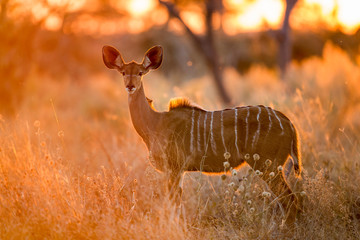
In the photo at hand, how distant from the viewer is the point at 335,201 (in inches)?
178

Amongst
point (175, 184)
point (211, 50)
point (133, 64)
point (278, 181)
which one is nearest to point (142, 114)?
point (133, 64)

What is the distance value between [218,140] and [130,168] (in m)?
0.95

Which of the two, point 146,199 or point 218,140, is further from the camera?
point 146,199

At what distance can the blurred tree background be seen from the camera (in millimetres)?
10438

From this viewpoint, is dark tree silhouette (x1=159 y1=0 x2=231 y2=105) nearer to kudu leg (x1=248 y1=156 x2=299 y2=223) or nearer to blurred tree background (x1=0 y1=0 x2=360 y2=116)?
blurred tree background (x1=0 y1=0 x2=360 y2=116)

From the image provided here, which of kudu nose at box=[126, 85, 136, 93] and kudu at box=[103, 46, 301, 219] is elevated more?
kudu nose at box=[126, 85, 136, 93]

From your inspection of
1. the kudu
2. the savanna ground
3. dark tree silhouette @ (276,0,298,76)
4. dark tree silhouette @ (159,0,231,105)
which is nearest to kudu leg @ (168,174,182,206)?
the kudu

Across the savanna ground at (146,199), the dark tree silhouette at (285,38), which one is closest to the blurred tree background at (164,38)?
the dark tree silhouette at (285,38)

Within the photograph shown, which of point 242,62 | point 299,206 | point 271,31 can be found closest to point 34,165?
point 299,206

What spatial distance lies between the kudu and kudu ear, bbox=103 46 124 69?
0.32 feet

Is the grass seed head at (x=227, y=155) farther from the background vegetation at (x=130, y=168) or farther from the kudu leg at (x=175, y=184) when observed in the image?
the kudu leg at (x=175, y=184)

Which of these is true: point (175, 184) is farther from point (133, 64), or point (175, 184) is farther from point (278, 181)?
point (133, 64)

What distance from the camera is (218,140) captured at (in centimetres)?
434

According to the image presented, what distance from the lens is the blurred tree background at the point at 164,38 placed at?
1044 centimetres
